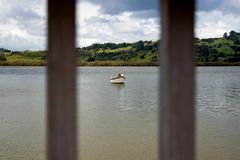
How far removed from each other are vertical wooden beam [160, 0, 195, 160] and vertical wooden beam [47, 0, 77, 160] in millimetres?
288

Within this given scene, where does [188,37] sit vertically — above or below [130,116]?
above

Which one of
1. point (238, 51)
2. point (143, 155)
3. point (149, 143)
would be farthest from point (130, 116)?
point (238, 51)

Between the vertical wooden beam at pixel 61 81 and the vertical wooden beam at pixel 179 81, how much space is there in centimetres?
29

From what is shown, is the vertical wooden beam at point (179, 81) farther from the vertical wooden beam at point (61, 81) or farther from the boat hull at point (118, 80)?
the boat hull at point (118, 80)

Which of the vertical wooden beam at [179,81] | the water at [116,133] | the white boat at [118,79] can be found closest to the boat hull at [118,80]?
the white boat at [118,79]

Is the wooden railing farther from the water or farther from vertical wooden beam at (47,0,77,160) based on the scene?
the water

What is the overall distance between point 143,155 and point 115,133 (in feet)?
20.7

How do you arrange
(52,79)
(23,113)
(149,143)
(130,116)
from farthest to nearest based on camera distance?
(23,113) → (130,116) → (149,143) → (52,79)

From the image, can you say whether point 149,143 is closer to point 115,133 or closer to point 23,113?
point 115,133

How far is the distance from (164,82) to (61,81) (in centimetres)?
32

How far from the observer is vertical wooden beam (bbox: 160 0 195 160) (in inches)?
43.3

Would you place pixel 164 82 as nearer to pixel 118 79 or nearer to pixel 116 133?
pixel 116 133

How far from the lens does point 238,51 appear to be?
125062 millimetres

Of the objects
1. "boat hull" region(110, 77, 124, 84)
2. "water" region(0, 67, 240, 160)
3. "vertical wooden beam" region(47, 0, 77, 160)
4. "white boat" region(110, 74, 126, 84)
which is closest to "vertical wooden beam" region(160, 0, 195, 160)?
"vertical wooden beam" region(47, 0, 77, 160)
